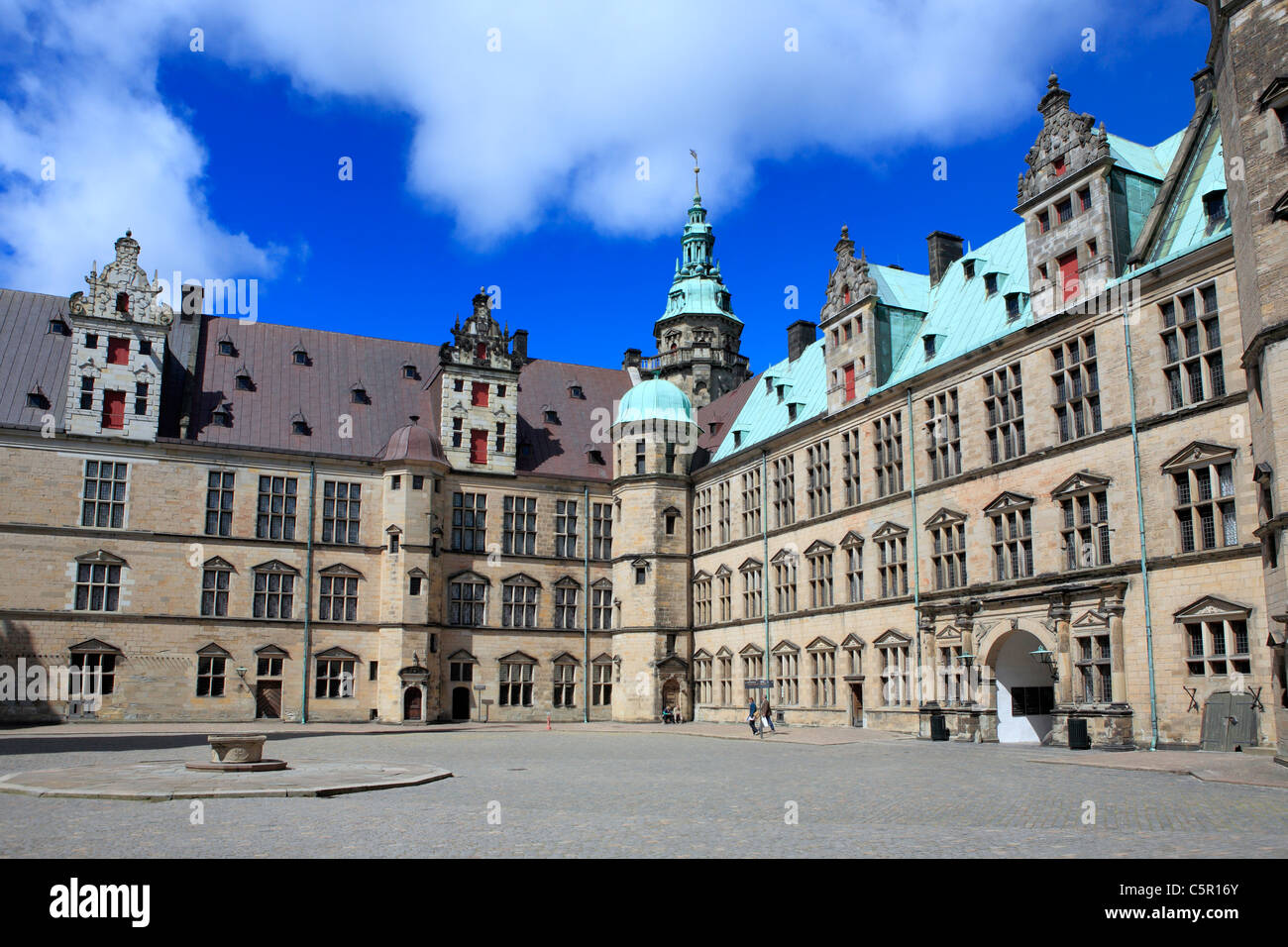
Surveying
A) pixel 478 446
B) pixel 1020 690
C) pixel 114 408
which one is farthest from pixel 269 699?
pixel 1020 690

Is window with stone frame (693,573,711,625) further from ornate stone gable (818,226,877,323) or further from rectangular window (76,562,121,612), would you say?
rectangular window (76,562,121,612)

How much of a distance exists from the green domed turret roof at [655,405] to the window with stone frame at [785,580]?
11279 millimetres

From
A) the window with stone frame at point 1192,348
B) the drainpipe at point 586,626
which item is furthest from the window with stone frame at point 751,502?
the window with stone frame at point 1192,348

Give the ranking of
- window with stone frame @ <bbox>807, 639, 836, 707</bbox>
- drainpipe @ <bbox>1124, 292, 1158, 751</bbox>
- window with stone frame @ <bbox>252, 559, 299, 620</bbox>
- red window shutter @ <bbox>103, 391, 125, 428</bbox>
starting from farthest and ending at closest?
window with stone frame @ <bbox>252, 559, 299, 620</bbox> → red window shutter @ <bbox>103, 391, 125, 428</bbox> → window with stone frame @ <bbox>807, 639, 836, 707</bbox> → drainpipe @ <bbox>1124, 292, 1158, 751</bbox>

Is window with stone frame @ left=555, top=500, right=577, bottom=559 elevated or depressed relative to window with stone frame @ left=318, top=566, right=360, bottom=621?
elevated

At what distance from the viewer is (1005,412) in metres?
34.3

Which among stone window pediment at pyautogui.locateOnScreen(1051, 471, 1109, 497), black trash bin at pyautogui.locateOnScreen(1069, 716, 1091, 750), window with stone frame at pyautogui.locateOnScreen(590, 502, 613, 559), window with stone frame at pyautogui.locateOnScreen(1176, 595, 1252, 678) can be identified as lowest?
black trash bin at pyautogui.locateOnScreen(1069, 716, 1091, 750)

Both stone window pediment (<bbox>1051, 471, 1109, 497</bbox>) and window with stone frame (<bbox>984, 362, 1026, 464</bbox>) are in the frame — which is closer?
stone window pediment (<bbox>1051, 471, 1109, 497</bbox>)

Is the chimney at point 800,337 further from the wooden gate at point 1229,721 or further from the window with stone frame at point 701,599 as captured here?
the wooden gate at point 1229,721

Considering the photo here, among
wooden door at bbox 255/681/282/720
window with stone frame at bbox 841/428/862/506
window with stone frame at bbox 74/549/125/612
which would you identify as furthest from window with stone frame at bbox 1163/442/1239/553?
window with stone frame at bbox 74/549/125/612

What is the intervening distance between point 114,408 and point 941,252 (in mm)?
36752

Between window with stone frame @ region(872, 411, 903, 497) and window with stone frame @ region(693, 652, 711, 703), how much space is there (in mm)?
15465

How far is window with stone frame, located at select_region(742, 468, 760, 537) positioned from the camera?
4941 cm

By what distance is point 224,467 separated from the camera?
50.0 metres
